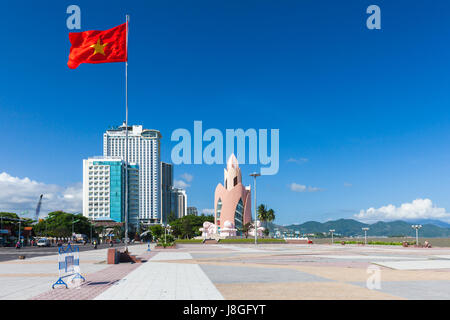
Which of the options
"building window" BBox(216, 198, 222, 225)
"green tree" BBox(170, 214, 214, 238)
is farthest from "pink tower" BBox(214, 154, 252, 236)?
"green tree" BBox(170, 214, 214, 238)

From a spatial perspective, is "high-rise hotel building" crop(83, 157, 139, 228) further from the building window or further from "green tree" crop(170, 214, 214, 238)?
the building window

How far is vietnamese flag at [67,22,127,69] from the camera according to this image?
20.6 m

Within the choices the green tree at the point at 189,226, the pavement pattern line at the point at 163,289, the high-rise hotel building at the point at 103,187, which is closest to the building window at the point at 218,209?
the green tree at the point at 189,226

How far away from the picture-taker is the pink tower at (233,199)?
113000 mm

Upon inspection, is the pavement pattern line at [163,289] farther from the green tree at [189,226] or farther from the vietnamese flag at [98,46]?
the green tree at [189,226]

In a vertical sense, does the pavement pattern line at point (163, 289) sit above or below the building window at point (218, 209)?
above

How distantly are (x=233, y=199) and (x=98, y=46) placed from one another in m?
93.7

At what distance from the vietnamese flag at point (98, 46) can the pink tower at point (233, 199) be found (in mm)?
91784

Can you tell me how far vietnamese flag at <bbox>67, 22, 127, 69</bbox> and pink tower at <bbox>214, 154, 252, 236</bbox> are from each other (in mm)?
91784

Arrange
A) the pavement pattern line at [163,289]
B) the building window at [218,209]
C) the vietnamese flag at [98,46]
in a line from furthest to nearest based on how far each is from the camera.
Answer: the building window at [218,209], the vietnamese flag at [98,46], the pavement pattern line at [163,289]

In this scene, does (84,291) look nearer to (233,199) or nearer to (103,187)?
(233,199)
